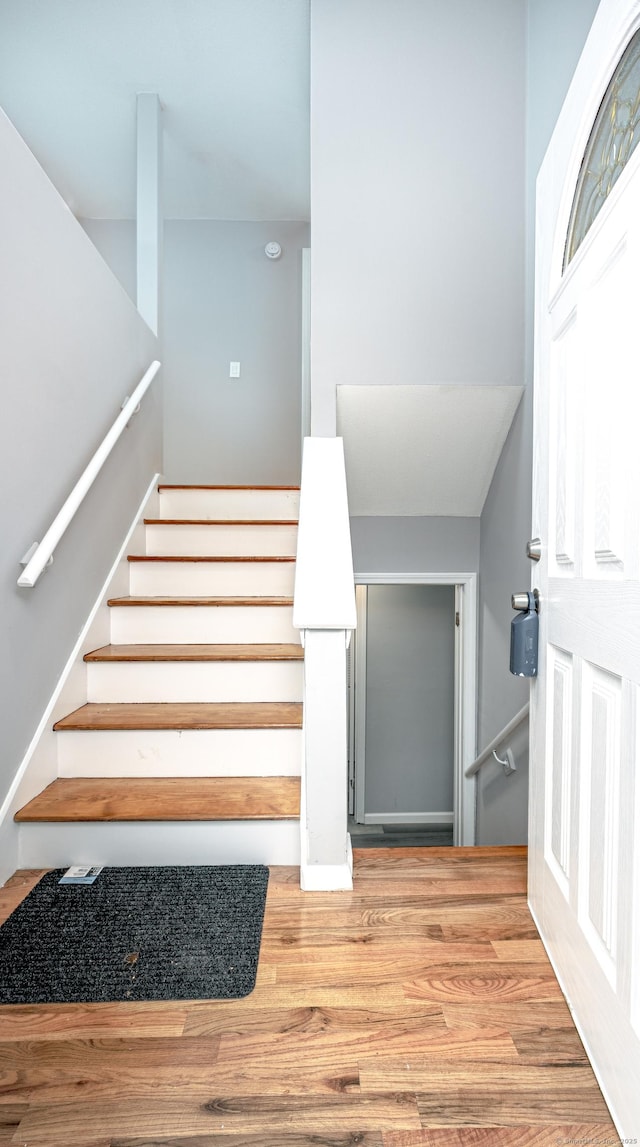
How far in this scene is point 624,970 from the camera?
964 millimetres

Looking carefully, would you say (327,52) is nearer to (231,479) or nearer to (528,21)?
(528,21)

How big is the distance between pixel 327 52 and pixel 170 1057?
308 centimetres

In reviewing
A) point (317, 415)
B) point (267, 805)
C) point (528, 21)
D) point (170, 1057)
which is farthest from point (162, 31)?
point (170, 1057)

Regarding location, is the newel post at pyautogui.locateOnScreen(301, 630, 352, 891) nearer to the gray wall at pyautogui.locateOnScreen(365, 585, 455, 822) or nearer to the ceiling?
the ceiling

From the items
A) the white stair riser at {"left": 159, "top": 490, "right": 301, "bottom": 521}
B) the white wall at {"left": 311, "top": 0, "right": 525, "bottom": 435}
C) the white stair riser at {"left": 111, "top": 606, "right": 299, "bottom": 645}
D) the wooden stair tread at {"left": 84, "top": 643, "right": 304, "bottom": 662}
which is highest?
the white wall at {"left": 311, "top": 0, "right": 525, "bottom": 435}

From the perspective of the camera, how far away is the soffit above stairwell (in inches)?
106

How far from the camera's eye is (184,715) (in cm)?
203

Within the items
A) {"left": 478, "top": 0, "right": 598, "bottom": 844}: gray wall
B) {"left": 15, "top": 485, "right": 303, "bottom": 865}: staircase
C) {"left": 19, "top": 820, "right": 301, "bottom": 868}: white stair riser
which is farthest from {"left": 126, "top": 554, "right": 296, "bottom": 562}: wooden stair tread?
{"left": 19, "top": 820, "right": 301, "bottom": 868}: white stair riser

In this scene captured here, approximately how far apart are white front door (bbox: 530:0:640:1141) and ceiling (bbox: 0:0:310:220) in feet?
7.15

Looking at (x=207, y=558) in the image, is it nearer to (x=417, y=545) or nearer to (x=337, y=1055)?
(x=417, y=545)

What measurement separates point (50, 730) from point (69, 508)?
618 millimetres

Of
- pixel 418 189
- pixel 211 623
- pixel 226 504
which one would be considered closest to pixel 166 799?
pixel 211 623

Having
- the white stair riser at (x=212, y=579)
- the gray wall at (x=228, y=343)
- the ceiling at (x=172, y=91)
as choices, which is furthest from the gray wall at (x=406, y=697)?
the ceiling at (x=172, y=91)

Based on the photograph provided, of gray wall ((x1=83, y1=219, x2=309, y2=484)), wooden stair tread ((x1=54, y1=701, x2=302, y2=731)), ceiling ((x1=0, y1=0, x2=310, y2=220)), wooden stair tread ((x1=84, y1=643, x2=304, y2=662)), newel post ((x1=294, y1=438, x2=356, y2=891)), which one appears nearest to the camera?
newel post ((x1=294, y1=438, x2=356, y2=891))
